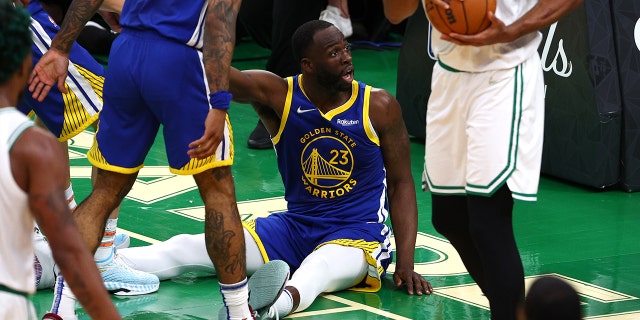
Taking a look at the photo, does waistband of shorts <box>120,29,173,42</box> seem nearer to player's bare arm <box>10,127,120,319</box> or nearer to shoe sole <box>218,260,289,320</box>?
shoe sole <box>218,260,289,320</box>

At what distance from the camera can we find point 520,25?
450 cm

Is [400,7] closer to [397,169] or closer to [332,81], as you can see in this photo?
[332,81]

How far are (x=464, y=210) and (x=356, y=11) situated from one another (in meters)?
8.97

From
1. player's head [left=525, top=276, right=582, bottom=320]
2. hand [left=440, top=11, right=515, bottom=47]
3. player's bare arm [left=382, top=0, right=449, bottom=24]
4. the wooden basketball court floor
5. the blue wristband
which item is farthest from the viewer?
the wooden basketball court floor

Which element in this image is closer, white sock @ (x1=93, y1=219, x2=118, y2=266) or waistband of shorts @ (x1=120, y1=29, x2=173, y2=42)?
waistband of shorts @ (x1=120, y1=29, x2=173, y2=42)

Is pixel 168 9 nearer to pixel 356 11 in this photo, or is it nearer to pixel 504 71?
pixel 504 71

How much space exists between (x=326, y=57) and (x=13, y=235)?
3035 millimetres

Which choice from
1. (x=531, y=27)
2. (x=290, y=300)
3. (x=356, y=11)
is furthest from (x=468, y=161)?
(x=356, y=11)

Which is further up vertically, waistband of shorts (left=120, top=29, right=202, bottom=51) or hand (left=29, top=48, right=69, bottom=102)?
waistband of shorts (left=120, top=29, right=202, bottom=51)

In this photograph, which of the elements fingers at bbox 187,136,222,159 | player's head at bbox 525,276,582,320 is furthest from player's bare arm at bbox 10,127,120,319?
fingers at bbox 187,136,222,159

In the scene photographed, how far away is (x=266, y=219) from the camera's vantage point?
602cm

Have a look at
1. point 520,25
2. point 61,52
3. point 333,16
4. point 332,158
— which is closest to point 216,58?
point 61,52

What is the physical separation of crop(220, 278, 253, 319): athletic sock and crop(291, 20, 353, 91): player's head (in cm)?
140

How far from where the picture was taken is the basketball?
4570mm
